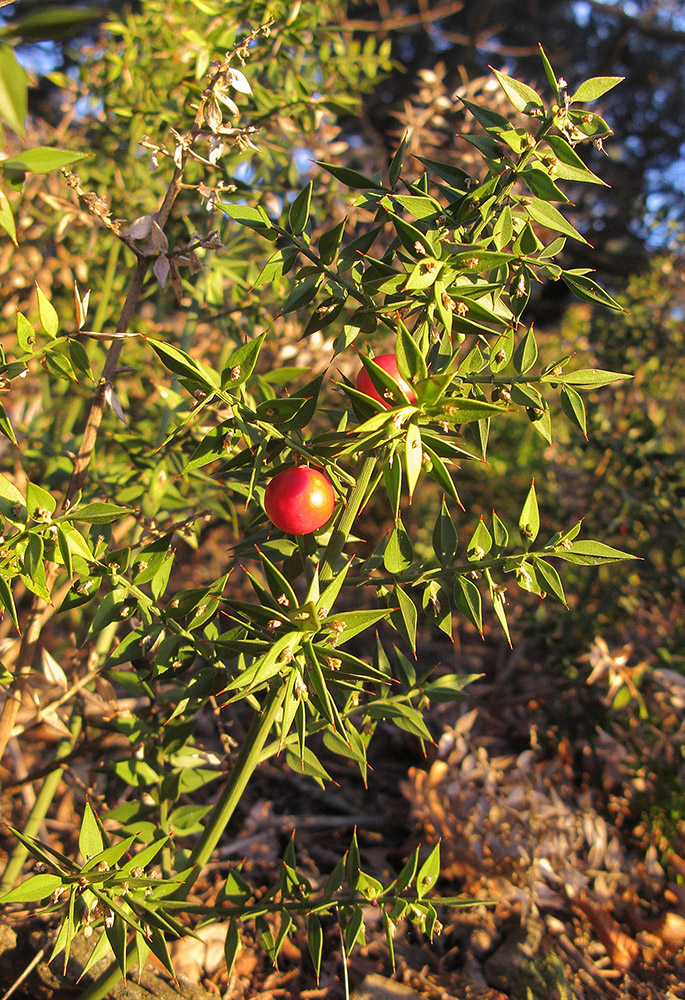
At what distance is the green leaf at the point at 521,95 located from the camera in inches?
32.9

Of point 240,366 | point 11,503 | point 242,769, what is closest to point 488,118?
point 240,366

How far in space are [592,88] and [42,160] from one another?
0.64 metres

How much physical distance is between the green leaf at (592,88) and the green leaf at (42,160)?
569 mm

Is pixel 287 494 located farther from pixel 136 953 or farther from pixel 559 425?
pixel 559 425

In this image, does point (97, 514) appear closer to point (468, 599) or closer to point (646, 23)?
point (468, 599)

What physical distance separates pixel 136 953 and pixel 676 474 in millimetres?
1861

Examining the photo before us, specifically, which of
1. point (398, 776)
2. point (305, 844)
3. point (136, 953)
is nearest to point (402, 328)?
point (136, 953)

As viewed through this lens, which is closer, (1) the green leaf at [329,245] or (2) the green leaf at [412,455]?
(2) the green leaf at [412,455]

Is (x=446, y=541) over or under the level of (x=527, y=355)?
under

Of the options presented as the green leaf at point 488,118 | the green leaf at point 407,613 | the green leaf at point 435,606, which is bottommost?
the green leaf at point 435,606

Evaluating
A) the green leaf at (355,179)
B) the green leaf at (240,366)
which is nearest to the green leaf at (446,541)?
the green leaf at (240,366)

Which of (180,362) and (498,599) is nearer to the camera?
(180,362)

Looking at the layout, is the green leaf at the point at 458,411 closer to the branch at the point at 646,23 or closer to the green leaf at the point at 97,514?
the green leaf at the point at 97,514

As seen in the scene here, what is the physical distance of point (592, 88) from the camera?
33.3 inches
